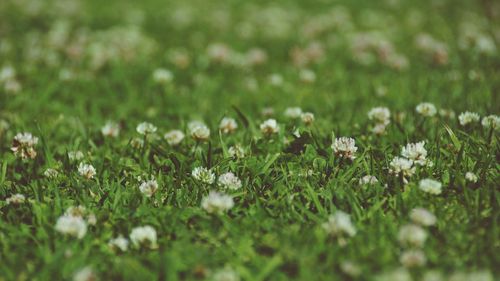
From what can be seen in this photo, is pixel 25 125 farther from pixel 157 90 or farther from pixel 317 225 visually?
pixel 317 225

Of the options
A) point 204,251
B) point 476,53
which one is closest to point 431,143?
point 204,251

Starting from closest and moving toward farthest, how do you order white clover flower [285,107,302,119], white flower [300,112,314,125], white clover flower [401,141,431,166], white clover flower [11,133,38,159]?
white clover flower [401,141,431,166] < white clover flower [11,133,38,159] < white flower [300,112,314,125] < white clover flower [285,107,302,119]

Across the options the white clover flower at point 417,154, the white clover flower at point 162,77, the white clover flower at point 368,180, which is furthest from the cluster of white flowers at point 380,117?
the white clover flower at point 162,77

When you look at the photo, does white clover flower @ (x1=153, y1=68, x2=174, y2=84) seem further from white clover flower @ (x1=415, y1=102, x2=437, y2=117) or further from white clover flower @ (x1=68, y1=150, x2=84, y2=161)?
white clover flower @ (x1=415, y1=102, x2=437, y2=117)

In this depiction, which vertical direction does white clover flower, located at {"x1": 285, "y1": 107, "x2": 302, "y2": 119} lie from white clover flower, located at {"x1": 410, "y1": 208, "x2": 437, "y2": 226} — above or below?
above

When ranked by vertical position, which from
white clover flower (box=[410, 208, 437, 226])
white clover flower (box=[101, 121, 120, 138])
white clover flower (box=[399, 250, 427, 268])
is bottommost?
white clover flower (box=[399, 250, 427, 268])

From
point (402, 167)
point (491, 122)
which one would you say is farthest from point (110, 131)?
point (491, 122)

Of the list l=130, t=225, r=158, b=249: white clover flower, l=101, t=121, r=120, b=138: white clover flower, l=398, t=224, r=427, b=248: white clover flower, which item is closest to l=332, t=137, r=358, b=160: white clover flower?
l=398, t=224, r=427, b=248: white clover flower
